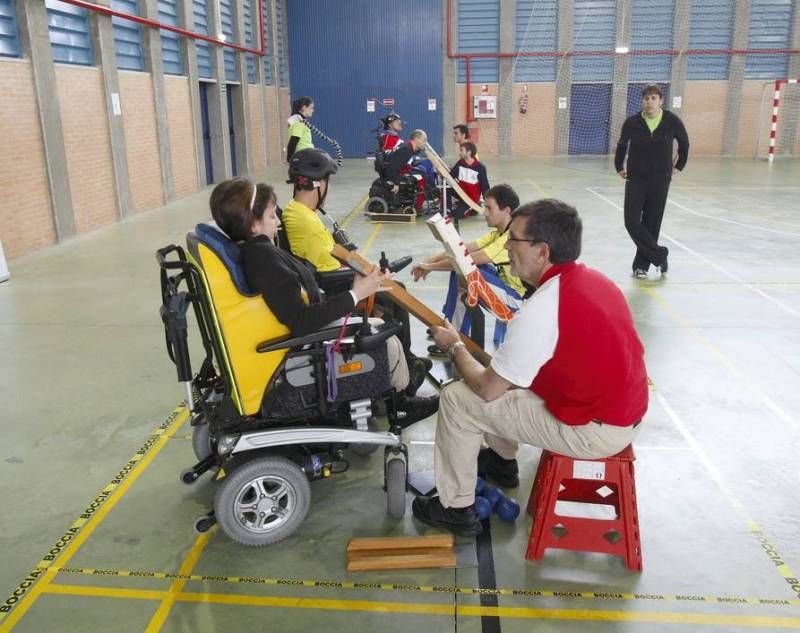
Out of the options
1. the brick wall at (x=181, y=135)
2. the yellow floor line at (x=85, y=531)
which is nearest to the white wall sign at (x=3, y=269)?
the yellow floor line at (x=85, y=531)

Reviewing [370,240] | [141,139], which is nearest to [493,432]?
[370,240]

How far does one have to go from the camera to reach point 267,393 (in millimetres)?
2844

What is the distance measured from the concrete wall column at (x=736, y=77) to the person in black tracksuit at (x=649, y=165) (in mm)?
14980

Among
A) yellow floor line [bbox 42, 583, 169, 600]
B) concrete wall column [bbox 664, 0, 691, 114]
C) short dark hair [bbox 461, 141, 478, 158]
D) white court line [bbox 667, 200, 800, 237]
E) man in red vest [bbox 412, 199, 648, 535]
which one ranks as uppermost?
concrete wall column [bbox 664, 0, 691, 114]

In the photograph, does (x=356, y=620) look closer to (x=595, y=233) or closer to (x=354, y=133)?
(x=595, y=233)

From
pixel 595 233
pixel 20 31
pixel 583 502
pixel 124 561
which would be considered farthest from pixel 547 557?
pixel 20 31

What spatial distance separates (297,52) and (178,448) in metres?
18.7

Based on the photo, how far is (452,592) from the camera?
2.61 m

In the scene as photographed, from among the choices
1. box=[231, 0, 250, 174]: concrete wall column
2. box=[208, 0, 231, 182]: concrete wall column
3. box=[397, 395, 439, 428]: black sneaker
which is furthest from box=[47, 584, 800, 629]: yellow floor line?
box=[231, 0, 250, 174]: concrete wall column

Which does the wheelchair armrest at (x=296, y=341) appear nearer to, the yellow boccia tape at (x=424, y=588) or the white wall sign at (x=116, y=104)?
the yellow boccia tape at (x=424, y=588)

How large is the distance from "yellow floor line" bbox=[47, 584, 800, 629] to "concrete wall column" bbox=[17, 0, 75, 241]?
7.38m

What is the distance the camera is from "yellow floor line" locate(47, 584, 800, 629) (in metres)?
2.46

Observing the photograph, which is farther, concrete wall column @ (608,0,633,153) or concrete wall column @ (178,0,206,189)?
concrete wall column @ (608,0,633,153)

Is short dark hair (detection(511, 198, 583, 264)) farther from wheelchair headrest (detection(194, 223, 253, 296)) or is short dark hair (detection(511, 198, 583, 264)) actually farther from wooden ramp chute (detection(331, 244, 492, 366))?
wheelchair headrest (detection(194, 223, 253, 296))
